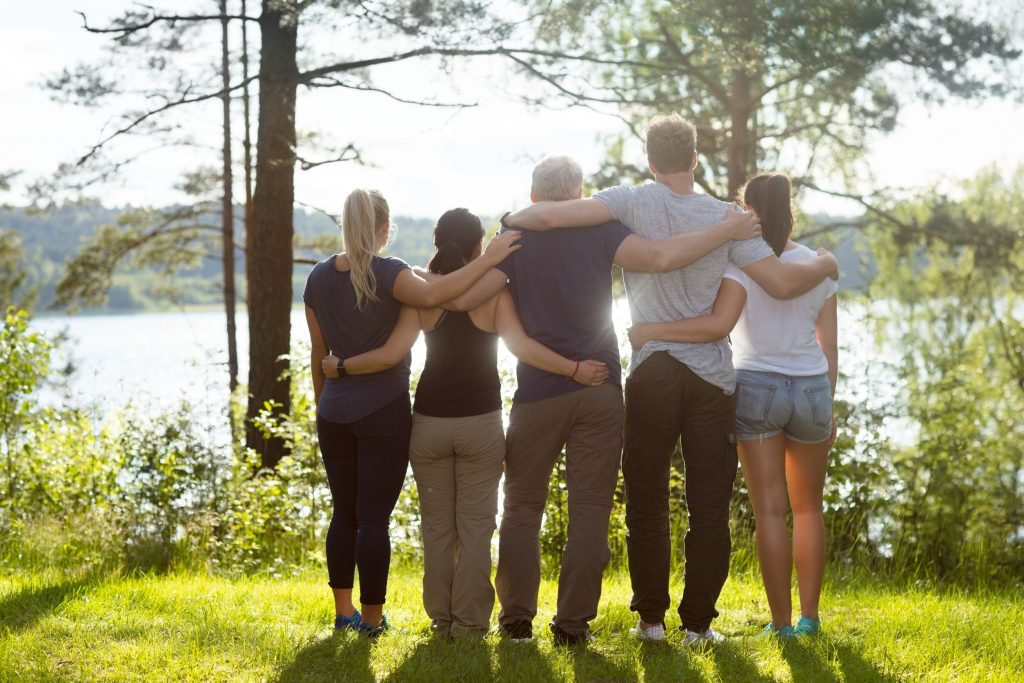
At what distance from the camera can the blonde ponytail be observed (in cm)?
369

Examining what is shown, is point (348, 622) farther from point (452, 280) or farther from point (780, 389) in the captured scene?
point (780, 389)

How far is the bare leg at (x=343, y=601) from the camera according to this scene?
12.8 ft

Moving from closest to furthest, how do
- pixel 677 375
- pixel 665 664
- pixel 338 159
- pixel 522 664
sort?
1. pixel 522 664
2. pixel 665 664
3. pixel 677 375
4. pixel 338 159

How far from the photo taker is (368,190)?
372 centimetres

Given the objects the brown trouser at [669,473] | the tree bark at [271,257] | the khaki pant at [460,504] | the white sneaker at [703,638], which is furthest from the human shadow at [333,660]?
the tree bark at [271,257]

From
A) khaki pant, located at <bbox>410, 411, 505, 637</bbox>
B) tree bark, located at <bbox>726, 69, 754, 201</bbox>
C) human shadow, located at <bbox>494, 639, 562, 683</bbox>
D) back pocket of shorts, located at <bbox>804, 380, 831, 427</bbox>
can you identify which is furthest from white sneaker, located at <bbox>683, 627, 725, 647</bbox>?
tree bark, located at <bbox>726, 69, 754, 201</bbox>

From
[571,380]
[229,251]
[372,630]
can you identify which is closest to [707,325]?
[571,380]

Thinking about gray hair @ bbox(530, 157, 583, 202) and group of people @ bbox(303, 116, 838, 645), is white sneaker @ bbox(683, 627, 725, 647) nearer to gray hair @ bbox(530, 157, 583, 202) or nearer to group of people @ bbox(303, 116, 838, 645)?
group of people @ bbox(303, 116, 838, 645)

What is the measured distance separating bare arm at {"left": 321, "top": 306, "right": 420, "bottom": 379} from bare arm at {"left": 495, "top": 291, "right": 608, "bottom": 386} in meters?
0.34

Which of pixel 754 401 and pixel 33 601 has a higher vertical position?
pixel 754 401

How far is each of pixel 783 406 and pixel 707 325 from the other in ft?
1.43

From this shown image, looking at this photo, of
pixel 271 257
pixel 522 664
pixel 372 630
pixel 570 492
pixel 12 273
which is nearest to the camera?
pixel 522 664

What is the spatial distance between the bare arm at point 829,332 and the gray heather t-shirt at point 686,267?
0.38m

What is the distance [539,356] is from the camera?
365 cm
